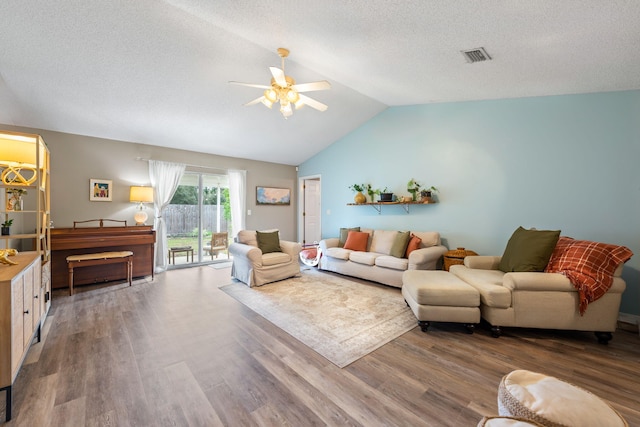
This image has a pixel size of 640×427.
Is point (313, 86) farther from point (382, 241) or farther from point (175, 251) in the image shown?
point (175, 251)

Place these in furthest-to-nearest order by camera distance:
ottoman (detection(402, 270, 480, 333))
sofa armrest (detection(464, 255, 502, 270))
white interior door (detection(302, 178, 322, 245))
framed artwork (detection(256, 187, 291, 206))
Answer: white interior door (detection(302, 178, 322, 245)), framed artwork (detection(256, 187, 291, 206)), sofa armrest (detection(464, 255, 502, 270)), ottoman (detection(402, 270, 480, 333))

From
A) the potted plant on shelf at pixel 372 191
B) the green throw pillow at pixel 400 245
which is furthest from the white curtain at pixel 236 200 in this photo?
the green throw pillow at pixel 400 245

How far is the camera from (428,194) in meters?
4.39

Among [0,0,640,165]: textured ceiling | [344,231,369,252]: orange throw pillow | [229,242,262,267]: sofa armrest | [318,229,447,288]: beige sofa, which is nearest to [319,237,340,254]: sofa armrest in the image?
[318,229,447,288]: beige sofa

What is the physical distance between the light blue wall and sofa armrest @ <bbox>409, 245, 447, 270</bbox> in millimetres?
420

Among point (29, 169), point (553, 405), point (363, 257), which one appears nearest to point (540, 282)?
point (553, 405)

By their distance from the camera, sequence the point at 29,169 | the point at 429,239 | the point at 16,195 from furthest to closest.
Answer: the point at 429,239
the point at 29,169
the point at 16,195

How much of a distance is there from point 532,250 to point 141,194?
5.69 m

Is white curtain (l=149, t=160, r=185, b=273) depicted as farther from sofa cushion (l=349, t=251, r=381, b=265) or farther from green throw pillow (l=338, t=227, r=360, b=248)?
sofa cushion (l=349, t=251, r=381, b=265)

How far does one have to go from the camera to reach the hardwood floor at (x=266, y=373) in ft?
5.07

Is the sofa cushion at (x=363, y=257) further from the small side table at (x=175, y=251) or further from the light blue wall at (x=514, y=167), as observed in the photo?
the small side table at (x=175, y=251)

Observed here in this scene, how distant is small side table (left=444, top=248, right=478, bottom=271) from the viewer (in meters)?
3.85

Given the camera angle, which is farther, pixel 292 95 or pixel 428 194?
pixel 428 194

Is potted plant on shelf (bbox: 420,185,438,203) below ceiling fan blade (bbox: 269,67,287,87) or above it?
below
